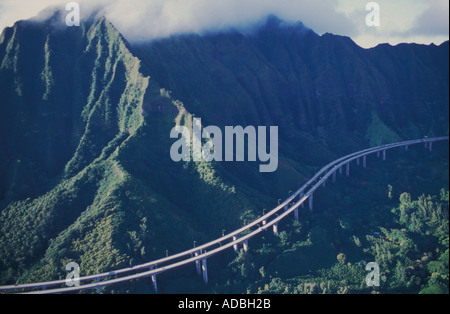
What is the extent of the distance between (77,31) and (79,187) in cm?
3442

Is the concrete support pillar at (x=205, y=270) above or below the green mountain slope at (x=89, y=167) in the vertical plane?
below

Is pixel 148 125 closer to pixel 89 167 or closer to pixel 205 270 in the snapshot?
pixel 89 167

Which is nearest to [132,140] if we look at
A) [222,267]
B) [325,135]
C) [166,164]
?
[166,164]

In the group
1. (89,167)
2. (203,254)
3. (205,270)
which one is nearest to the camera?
(205,270)

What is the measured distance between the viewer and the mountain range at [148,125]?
155ft

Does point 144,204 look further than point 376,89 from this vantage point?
No

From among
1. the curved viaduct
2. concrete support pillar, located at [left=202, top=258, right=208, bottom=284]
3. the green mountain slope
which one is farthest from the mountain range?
concrete support pillar, located at [left=202, top=258, right=208, bottom=284]

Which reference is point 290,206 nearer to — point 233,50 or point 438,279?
point 438,279

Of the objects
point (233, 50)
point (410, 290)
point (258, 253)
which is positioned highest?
point (233, 50)

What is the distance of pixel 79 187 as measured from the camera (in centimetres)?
5172

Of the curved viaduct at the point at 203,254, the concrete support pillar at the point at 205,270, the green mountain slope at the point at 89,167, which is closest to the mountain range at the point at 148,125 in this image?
the green mountain slope at the point at 89,167

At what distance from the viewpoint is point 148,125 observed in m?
59.2

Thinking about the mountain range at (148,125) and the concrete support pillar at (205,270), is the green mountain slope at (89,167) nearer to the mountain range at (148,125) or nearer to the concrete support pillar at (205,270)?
the mountain range at (148,125)

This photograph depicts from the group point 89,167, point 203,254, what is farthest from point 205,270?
point 89,167
